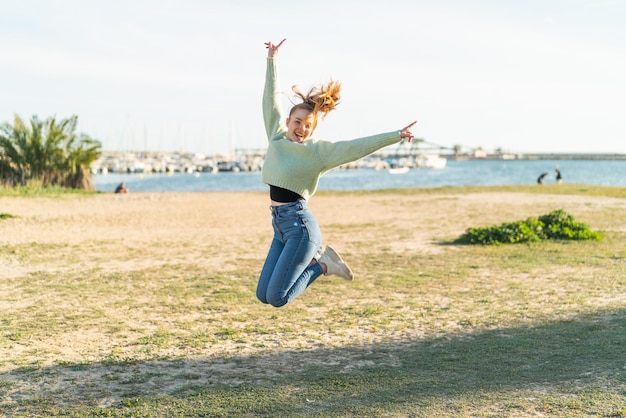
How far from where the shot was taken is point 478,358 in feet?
22.6

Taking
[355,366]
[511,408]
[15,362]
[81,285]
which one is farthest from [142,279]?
[511,408]

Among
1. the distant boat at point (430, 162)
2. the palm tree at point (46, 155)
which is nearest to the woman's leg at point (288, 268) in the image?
the palm tree at point (46, 155)

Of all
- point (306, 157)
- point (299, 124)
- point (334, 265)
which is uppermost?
point (299, 124)

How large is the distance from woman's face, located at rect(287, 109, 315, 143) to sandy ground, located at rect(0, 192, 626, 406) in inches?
108

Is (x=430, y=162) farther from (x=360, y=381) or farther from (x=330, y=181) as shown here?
(x=360, y=381)

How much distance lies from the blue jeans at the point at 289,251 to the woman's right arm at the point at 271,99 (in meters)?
0.80

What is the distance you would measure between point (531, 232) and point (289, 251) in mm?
10982

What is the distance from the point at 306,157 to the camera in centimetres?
587

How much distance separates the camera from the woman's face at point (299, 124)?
5.98m

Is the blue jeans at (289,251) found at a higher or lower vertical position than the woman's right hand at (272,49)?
lower

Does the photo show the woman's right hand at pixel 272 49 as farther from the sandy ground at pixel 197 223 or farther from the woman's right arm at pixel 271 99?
the sandy ground at pixel 197 223

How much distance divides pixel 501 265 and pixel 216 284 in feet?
17.2

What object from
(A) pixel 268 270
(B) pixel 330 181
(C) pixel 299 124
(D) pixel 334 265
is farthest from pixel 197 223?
(B) pixel 330 181

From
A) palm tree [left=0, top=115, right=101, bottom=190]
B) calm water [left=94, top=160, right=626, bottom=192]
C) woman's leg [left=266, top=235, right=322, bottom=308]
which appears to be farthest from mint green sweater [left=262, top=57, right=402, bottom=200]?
calm water [left=94, top=160, right=626, bottom=192]
